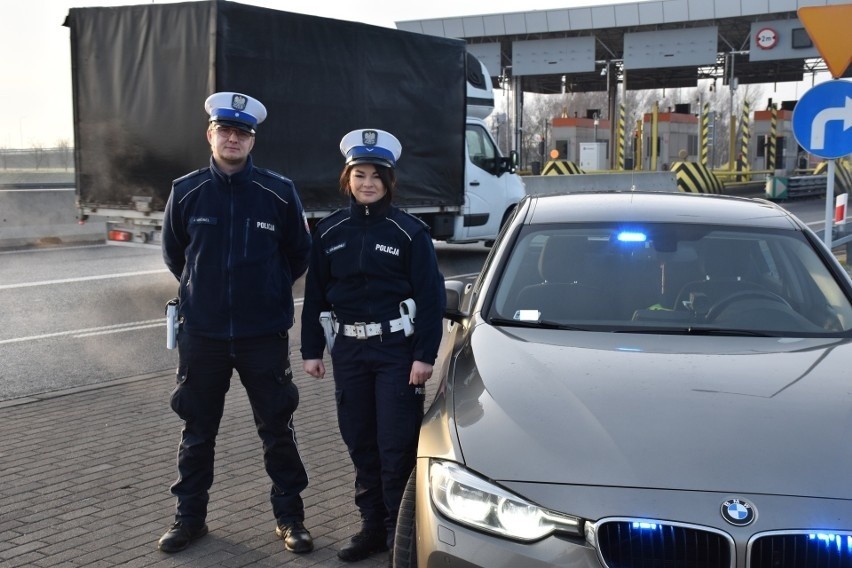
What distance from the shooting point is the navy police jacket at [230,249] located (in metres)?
4.27

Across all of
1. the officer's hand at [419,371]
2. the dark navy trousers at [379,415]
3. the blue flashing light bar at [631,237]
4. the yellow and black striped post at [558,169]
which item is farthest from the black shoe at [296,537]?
the yellow and black striped post at [558,169]

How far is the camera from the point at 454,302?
4.58 metres

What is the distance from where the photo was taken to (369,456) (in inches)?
171

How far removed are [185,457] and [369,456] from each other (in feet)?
2.61

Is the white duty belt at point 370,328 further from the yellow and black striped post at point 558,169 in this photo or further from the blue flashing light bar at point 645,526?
the yellow and black striped post at point 558,169

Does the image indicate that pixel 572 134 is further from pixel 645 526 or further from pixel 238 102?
pixel 645 526

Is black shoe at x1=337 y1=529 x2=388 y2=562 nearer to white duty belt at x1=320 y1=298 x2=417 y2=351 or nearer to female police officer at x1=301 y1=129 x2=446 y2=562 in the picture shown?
female police officer at x1=301 y1=129 x2=446 y2=562

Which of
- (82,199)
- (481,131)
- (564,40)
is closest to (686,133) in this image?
(564,40)

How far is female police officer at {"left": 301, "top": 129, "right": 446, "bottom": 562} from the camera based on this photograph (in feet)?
13.8

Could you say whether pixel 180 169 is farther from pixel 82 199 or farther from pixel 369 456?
pixel 369 456

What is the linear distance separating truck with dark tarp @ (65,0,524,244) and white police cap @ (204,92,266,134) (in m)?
7.14

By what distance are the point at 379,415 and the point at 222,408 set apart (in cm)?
72

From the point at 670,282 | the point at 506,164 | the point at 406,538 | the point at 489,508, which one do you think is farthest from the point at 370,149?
the point at 506,164

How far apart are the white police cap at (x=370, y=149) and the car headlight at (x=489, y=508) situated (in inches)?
59.3
